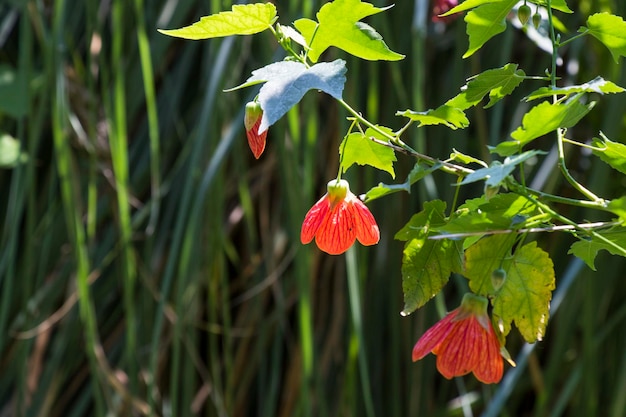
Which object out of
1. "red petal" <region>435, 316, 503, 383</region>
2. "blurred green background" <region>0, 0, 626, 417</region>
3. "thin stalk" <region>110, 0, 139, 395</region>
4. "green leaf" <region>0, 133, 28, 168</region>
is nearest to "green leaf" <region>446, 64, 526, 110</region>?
"red petal" <region>435, 316, 503, 383</region>

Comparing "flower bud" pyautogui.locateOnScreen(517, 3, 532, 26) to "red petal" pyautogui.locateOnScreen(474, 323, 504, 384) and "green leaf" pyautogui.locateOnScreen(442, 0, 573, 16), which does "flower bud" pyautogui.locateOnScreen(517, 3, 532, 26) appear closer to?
"green leaf" pyautogui.locateOnScreen(442, 0, 573, 16)

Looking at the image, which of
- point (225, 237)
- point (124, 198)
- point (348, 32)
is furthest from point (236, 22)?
point (225, 237)

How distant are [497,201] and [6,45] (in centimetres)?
126

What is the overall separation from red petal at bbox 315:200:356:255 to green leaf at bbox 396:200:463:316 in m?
0.03

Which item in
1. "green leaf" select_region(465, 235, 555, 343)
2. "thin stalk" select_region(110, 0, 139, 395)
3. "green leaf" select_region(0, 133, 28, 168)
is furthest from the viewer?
"green leaf" select_region(0, 133, 28, 168)

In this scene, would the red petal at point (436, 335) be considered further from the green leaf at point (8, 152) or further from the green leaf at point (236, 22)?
the green leaf at point (8, 152)

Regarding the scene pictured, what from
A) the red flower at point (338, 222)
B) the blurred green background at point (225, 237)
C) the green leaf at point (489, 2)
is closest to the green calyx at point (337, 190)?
the red flower at point (338, 222)

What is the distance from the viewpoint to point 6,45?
5.00 ft

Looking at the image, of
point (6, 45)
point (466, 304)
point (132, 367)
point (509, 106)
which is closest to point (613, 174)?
point (509, 106)

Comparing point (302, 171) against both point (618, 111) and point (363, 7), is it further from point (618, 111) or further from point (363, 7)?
point (363, 7)

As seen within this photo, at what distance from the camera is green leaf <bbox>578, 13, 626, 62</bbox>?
19.0 inches

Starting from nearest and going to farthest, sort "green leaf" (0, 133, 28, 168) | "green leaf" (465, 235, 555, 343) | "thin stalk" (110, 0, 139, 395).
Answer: "green leaf" (465, 235, 555, 343) < "thin stalk" (110, 0, 139, 395) < "green leaf" (0, 133, 28, 168)

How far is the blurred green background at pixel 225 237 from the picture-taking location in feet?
3.55

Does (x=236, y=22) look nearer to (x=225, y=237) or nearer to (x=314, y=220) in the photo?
(x=314, y=220)
